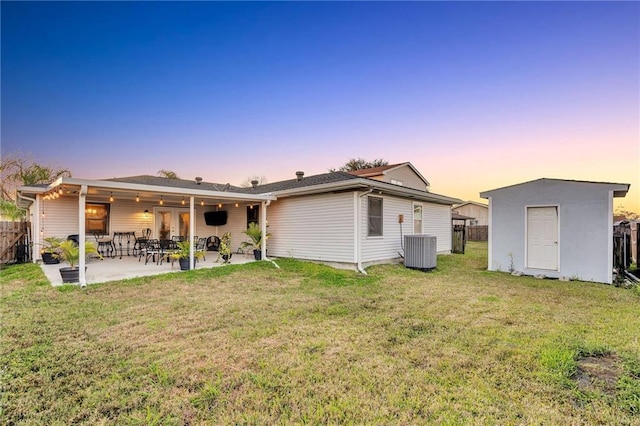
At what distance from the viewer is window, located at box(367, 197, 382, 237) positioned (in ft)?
31.4

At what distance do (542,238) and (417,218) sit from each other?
443cm

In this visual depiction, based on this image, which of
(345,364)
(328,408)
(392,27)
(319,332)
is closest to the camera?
(328,408)

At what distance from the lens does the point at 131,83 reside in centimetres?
1065

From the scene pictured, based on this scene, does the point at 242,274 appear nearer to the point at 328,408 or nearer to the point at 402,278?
the point at 402,278

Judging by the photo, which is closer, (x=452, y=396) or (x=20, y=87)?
(x=452, y=396)

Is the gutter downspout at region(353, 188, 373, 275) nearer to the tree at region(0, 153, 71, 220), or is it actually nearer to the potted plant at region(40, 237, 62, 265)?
the potted plant at region(40, 237, 62, 265)

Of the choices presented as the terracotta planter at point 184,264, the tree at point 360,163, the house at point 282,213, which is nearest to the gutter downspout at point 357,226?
the house at point 282,213

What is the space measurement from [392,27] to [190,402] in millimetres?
10495

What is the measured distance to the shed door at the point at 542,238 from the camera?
853 cm

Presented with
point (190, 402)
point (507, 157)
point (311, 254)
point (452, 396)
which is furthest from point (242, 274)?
point (507, 157)

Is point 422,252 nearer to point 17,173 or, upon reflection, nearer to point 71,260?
point 71,260

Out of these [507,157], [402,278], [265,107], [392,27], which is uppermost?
[392,27]

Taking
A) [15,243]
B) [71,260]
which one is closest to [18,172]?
[15,243]

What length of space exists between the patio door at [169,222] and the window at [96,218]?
175cm
